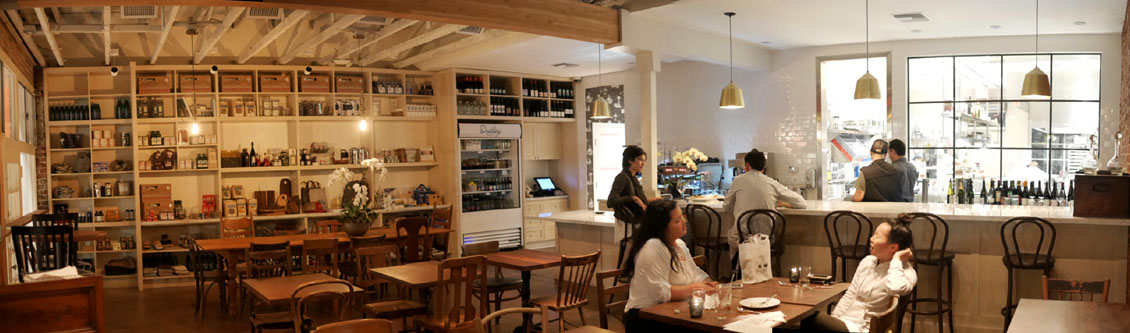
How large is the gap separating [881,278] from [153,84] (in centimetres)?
867

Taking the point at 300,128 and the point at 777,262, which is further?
the point at 300,128

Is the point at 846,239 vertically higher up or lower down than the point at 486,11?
lower down

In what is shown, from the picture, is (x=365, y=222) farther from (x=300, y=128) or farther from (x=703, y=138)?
(x=703, y=138)


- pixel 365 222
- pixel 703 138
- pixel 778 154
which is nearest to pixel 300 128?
pixel 365 222

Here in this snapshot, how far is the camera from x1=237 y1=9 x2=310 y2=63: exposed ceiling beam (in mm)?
7107

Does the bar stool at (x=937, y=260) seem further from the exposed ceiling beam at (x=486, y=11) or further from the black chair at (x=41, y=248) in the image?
the black chair at (x=41, y=248)

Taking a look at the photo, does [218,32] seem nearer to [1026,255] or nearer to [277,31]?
[277,31]

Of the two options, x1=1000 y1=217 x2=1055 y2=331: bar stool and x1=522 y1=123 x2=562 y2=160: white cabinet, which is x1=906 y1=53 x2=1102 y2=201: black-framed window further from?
x1=522 y1=123 x2=562 y2=160: white cabinet

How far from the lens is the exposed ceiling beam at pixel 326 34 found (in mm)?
7284

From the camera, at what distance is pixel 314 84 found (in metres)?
10.2

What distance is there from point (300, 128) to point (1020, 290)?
8202mm

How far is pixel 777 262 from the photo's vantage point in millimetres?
6379

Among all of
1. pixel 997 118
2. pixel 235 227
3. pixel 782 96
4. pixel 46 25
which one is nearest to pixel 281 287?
pixel 235 227

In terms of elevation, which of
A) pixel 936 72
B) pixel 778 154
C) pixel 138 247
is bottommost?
pixel 138 247
